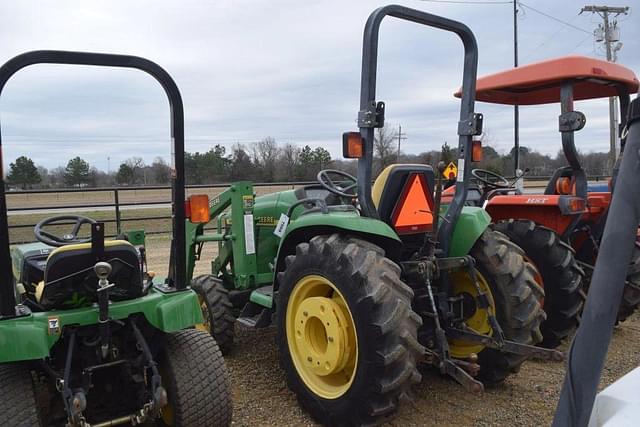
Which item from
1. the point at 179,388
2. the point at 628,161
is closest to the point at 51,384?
the point at 179,388

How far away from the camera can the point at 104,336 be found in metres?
2.57

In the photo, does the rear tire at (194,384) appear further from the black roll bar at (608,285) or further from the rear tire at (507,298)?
the black roll bar at (608,285)

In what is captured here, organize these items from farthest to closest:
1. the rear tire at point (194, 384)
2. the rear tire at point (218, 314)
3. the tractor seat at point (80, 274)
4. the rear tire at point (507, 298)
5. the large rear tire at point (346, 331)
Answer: the rear tire at point (218, 314) → the rear tire at point (507, 298) → the large rear tire at point (346, 331) → the rear tire at point (194, 384) → the tractor seat at point (80, 274)

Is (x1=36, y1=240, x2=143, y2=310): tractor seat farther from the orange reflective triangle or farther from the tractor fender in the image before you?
the orange reflective triangle

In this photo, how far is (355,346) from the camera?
3.19m

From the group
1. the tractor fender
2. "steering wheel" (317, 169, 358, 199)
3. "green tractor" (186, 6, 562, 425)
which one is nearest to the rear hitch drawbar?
"green tractor" (186, 6, 562, 425)

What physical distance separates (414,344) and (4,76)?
2.31 metres

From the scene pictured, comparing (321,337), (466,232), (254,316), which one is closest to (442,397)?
(321,337)

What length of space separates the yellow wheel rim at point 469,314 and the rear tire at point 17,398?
99.7 inches

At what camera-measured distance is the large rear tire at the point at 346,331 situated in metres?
2.93

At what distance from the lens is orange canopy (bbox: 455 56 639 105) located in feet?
14.4

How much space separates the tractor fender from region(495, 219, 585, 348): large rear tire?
161cm

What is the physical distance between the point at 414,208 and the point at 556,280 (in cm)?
165

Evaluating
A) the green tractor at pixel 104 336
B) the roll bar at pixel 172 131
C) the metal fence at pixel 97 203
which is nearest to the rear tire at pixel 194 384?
the green tractor at pixel 104 336
